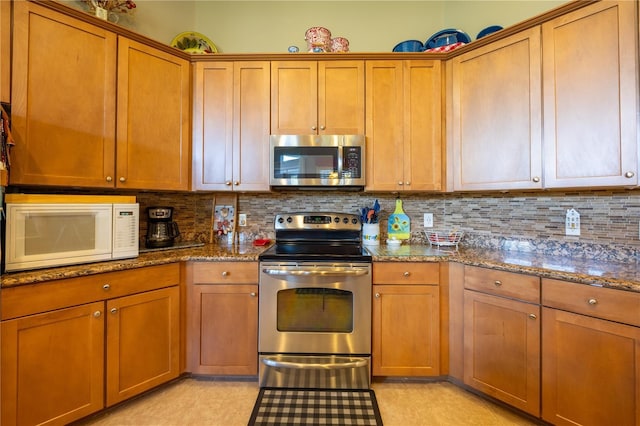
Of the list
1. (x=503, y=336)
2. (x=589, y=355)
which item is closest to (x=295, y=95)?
(x=503, y=336)

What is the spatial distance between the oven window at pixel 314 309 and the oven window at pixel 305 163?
32.1 inches

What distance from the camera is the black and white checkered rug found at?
1.48 m

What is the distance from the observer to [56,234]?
1.41 m

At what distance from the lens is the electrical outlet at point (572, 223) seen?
68.8 inches

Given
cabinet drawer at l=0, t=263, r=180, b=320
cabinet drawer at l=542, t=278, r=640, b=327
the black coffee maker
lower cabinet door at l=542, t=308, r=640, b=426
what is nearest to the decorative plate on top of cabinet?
the black coffee maker

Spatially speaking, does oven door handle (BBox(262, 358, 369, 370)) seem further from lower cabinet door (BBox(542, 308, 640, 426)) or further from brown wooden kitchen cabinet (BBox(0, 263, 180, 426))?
lower cabinet door (BBox(542, 308, 640, 426))

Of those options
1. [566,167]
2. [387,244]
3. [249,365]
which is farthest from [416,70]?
[249,365]

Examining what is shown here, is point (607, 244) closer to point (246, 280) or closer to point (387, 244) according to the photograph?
point (387, 244)

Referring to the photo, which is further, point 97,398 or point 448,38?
point 448,38

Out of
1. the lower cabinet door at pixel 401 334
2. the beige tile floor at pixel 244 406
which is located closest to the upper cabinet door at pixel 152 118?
the beige tile floor at pixel 244 406

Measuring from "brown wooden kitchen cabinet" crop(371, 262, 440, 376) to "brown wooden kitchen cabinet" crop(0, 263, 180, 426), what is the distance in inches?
51.3

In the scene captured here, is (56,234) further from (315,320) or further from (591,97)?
(591,97)

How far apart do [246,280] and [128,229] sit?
761mm

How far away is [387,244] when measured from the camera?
2.27 meters
